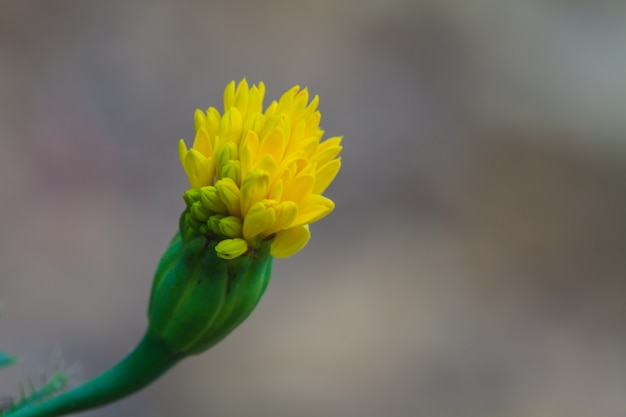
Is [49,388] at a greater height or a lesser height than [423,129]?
lesser

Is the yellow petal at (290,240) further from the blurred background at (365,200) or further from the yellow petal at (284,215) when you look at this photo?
the blurred background at (365,200)

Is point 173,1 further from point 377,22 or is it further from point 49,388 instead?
point 49,388

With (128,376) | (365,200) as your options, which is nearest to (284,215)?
(128,376)

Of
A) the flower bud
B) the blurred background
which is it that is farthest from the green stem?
the blurred background

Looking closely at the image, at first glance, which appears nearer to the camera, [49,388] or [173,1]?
[49,388]

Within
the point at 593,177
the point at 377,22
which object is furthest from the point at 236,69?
the point at 593,177

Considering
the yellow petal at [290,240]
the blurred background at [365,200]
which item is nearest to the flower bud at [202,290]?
the yellow petal at [290,240]

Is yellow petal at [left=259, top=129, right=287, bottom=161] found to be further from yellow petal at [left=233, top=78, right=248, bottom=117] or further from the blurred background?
the blurred background
